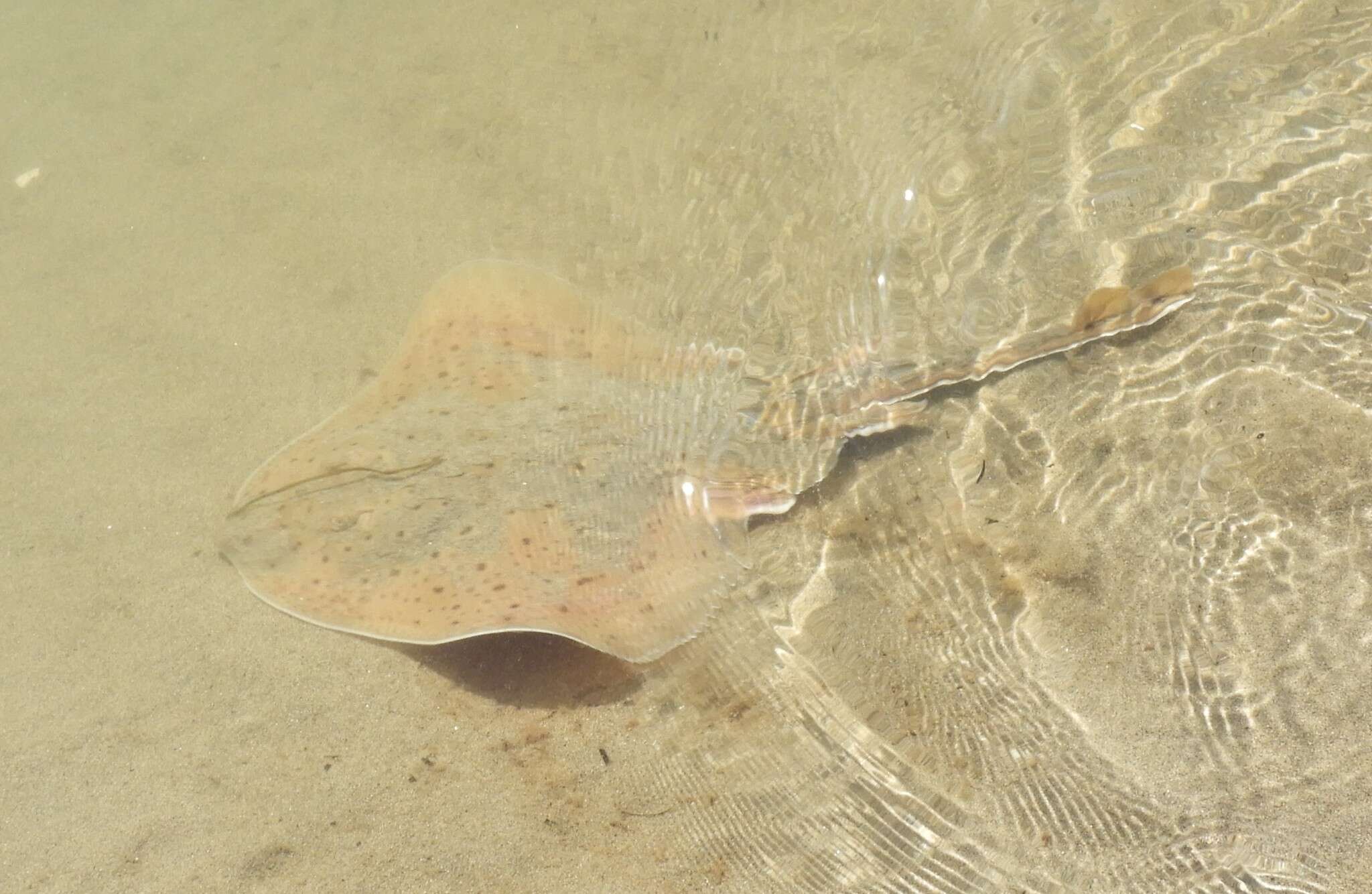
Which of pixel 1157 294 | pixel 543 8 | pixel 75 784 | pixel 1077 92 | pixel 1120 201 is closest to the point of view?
pixel 75 784

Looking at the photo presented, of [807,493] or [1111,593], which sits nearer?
[1111,593]

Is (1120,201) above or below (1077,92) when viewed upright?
below

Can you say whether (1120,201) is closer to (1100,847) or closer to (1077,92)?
(1077,92)

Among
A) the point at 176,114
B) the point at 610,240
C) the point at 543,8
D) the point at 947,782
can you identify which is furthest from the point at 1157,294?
the point at 176,114

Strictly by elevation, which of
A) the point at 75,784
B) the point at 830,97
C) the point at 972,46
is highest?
the point at 972,46

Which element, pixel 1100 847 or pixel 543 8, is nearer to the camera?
pixel 1100 847

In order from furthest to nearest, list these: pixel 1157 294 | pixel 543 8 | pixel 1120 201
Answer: pixel 543 8 → pixel 1120 201 → pixel 1157 294

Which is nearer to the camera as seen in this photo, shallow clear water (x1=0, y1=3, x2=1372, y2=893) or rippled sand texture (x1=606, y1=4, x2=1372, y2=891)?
rippled sand texture (x1=606, y1=4, x2=1372, y2=891)

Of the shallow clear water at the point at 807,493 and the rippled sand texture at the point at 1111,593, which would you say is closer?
the rippled sand texture at the point at 1111,593
